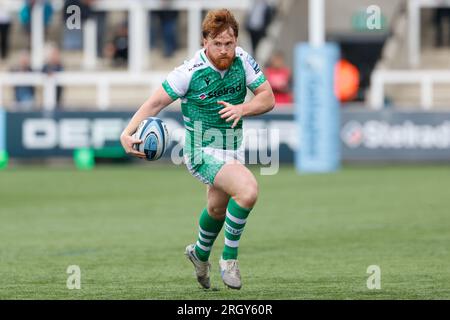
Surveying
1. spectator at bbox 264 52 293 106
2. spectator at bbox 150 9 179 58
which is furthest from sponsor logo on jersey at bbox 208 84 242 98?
spectator at bbox 150 9 179 58

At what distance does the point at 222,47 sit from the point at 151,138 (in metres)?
0.83

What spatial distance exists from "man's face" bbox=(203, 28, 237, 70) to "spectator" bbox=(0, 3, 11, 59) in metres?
23.0

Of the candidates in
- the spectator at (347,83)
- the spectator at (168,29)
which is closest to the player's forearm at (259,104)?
the spectator at (347,83)

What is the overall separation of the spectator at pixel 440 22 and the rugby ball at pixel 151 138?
2329 centimetres

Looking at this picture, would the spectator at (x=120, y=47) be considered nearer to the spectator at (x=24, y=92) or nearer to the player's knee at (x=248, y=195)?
the spectator at (x=24, y=92)

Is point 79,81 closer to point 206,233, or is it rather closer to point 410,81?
point 410,81

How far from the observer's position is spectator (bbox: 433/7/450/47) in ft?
105

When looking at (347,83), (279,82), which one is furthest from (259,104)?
(347,83)

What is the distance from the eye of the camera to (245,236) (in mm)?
14078

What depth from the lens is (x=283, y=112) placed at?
26031 mm

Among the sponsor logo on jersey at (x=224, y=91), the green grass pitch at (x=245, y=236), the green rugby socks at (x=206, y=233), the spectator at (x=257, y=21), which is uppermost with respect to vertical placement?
the spectator at (x=257, y=21)

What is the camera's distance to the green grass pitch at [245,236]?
9.75 metres

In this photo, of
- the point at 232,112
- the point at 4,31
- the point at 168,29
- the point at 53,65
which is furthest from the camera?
the point at 4,31

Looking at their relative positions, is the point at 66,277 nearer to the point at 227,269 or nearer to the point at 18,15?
the point at 227,269
